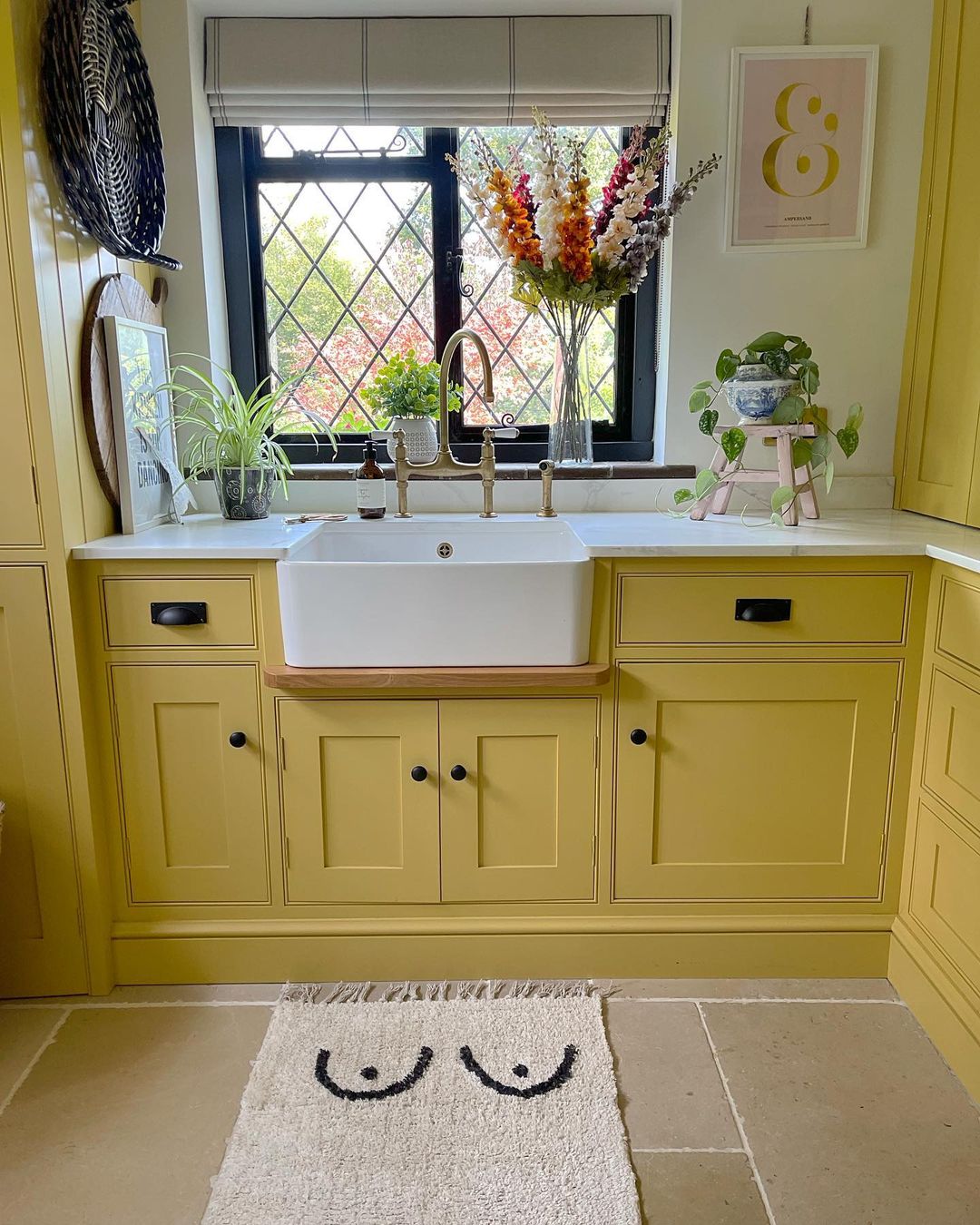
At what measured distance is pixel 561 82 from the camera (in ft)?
6.92

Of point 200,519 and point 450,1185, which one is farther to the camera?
point 200,519

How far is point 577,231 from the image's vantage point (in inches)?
79.6

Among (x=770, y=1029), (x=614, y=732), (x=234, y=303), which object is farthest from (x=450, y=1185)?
(x=234, y=303)

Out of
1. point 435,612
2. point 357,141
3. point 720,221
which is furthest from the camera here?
point 357,141

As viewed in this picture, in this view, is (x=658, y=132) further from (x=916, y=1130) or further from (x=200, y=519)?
(x=916, y=1130)

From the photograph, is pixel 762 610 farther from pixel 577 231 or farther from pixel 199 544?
pixel 199 544

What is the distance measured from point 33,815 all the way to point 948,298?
88.6 inches

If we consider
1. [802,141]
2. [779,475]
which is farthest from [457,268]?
[779,475]

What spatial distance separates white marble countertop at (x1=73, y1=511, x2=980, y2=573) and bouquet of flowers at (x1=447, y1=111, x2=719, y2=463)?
58 cm

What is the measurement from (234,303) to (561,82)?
0.99m

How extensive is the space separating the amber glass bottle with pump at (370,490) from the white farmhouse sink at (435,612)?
35cm

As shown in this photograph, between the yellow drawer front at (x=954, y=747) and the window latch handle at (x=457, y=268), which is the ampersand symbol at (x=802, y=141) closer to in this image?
the window latch handle at (x=457, y=268)

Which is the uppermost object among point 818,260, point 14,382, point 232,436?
point 818,260

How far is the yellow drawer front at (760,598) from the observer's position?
5.67 ft
